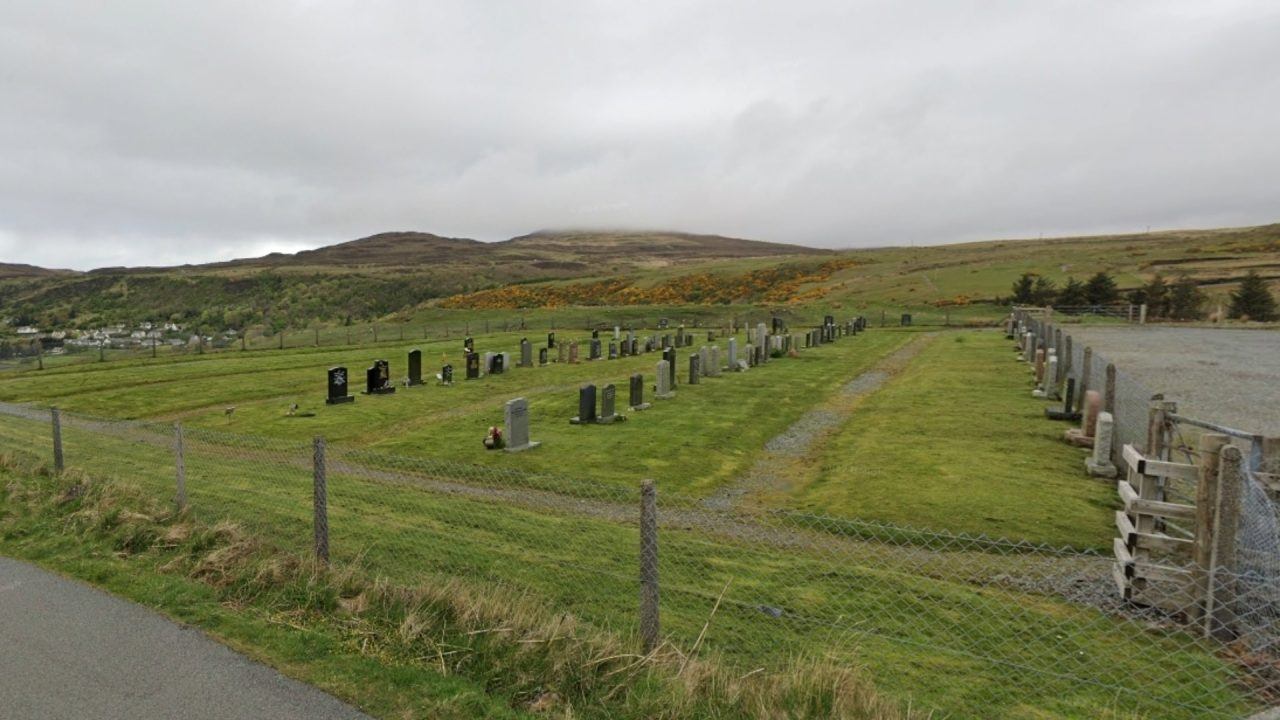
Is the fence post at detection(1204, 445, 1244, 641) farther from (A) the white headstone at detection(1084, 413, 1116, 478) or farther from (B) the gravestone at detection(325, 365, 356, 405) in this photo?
(B) the gravestone at detection(325, 365, 356, 405)

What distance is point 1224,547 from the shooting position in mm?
6543

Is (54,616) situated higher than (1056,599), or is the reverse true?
(54,616)

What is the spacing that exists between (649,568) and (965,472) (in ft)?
32.8

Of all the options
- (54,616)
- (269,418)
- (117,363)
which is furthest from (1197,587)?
(117,363)

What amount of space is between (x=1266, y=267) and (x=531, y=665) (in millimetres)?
93431

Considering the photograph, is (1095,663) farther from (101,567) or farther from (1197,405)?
(1197,405)

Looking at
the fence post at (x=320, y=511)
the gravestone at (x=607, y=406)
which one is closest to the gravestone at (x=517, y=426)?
the gravestone at (x=607, y=406)

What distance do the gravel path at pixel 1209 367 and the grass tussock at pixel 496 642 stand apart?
46.4 ft

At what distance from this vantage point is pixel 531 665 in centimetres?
562

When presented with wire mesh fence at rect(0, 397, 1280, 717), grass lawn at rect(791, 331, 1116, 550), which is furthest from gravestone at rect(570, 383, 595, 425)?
grass lawn at rect(791, 331, 1116, 550)

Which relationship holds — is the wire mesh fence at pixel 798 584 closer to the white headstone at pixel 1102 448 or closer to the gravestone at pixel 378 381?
the white headstone at pixel 1102 448

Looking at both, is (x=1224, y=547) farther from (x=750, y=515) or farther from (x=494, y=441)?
(x=494, y=441)

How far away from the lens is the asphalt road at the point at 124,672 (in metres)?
4.99

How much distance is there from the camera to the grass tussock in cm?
508
